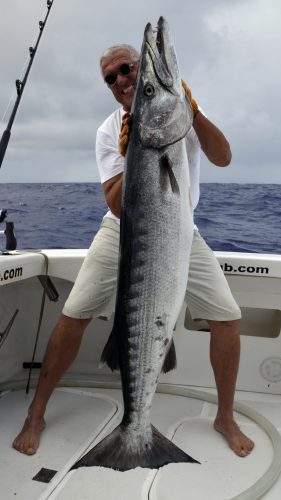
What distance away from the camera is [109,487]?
2.54m

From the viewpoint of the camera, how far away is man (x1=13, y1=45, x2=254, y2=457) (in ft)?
9.33

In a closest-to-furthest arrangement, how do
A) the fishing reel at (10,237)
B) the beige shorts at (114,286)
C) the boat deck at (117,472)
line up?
the boat deck at (117,472) < the beige shorts at (114,286) < the fishing reel at (10,237)

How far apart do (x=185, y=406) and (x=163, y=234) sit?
5.30ft

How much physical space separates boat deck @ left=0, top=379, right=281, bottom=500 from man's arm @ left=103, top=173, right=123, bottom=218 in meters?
1.30

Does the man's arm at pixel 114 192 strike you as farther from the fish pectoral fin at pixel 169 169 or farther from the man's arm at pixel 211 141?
the fish pectoral fin at pixel 169 169

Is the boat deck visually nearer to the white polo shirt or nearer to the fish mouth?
the white polo shirt

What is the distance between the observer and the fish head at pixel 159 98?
83.8 inches

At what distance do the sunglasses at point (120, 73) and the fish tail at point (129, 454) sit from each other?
1.75 metres

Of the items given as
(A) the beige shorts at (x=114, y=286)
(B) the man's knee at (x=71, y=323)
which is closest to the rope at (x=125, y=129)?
(A) the beige shorts at (x=114, y=286)

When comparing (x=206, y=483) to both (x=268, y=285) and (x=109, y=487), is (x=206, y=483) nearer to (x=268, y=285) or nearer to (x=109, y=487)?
(x=109, y=487)

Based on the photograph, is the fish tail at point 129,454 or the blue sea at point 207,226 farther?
the blue sea at point 207,226

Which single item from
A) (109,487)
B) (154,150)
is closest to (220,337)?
(109,487)

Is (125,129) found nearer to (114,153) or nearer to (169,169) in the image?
(169,169)

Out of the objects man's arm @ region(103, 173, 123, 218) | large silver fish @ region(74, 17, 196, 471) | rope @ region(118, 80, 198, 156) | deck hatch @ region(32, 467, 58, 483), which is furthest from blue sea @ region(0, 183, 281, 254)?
large silver fish @ region(74, 17, 196, 471)
